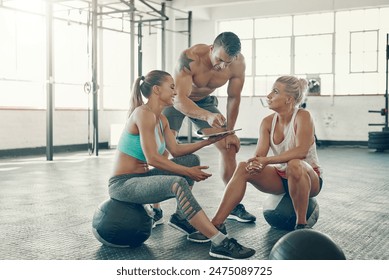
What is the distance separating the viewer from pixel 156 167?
7.70 ft

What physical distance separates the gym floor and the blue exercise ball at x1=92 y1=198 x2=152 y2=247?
0.16ft

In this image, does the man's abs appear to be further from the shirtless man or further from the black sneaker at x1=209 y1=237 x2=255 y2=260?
the black sneaker at x1=209 y1=237 x2=255 y2=260

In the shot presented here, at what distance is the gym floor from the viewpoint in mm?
2385

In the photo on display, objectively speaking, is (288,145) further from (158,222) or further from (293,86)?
(158,222)

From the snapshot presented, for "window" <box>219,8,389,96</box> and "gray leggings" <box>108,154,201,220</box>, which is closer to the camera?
"gray leggings" <box>108,154,201,220</box>

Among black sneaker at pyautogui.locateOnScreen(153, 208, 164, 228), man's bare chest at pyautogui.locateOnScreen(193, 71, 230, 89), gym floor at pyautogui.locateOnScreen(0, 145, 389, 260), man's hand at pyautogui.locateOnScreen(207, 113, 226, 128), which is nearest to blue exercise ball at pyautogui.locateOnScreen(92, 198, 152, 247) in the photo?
gym floor at pyautogui.locateOnScreen(0, 145, 389, 260)

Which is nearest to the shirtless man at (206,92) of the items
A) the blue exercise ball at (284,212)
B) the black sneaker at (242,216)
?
the black sneaker at (242,216)

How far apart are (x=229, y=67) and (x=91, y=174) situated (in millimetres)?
2835

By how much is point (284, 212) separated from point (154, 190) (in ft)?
2.70

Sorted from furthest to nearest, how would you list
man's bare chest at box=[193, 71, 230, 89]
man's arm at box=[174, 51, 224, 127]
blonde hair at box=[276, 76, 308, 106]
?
1. man's bare chest at box=[193, 71, 230, 89]
2. man's arm at box=[174, 51, 224, 127]
3. blonde hair at box=[276, 76, 308, 106]

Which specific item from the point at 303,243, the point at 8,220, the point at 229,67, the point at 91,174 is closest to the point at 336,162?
the point at 91,174

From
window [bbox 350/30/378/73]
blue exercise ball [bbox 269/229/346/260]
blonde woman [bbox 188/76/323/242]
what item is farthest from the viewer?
window [bbox 350/30/378/73]
